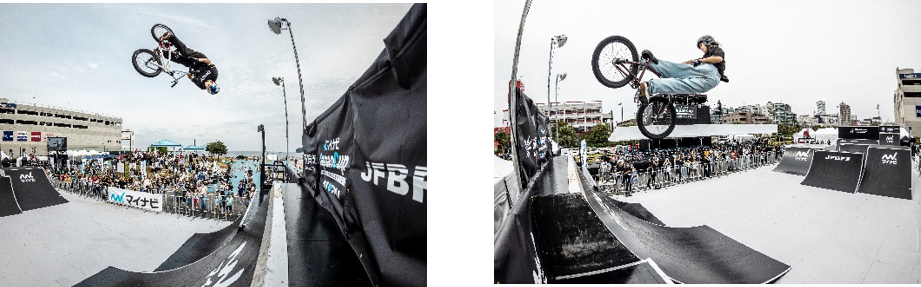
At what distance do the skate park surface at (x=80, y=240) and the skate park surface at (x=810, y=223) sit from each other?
195 inches

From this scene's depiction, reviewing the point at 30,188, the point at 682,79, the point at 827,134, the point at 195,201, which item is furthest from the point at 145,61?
the point at 827,134

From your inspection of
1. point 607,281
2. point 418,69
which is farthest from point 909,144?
point 418,69

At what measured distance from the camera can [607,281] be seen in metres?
1.64

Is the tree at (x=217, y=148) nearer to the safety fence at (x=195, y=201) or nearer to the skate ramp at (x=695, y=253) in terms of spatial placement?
the safety fence at (x=195, y=201)

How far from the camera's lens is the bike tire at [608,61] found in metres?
1.87

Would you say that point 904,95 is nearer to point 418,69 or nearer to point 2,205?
point 418,69

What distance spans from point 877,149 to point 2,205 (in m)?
9.70

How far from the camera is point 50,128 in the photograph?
12.0ft

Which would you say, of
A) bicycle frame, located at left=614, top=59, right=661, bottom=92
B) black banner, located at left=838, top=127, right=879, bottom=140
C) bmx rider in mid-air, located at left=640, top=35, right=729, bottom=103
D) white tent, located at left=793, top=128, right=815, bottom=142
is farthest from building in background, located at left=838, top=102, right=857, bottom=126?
bicycle frame, located at left=614, top=59, right=661, bottom=92

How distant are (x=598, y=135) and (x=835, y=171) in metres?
1.35

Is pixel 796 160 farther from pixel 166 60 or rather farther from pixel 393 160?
pixel 166 60

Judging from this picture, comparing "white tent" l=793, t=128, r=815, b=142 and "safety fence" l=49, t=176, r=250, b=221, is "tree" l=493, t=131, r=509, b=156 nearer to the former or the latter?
"white tent" l=793, t=128, r=815, b=142

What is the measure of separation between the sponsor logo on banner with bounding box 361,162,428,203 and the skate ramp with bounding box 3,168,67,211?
21.6ft

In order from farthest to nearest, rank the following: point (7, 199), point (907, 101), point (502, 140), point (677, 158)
Result: 1. point (7, 199)
2. point (502, 140)
3. point (677, 158)
4. point (907, 101)
